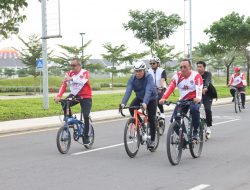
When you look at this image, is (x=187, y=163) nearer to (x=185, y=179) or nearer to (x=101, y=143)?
(x=185, y=179)

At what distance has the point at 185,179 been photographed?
23.9 ft

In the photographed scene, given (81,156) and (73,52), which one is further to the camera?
(73,52)

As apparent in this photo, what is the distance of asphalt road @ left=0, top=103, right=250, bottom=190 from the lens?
6945 millimetres

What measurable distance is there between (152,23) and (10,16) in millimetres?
32359

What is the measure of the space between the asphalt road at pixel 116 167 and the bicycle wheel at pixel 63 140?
0.44 feet

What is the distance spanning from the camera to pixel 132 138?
9.07 m

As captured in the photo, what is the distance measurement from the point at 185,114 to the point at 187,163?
2.78ft

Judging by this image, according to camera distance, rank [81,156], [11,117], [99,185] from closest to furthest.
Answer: [99,185] → [81,156] → [11,117]

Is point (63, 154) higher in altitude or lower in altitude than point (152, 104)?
lower

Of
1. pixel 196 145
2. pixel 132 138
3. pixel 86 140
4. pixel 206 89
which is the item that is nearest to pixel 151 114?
pixel 132 138

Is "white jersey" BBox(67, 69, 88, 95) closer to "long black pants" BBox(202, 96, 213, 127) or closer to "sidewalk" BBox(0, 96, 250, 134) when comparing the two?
"long black pants" BBox(202, 96, 213, 127)

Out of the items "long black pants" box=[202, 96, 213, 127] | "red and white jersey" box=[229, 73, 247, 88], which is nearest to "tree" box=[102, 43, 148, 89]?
"red and white jersey" box=[229, 73, 247, 88]

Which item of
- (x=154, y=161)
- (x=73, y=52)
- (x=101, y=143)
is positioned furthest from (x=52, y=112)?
(x=73, y=52)

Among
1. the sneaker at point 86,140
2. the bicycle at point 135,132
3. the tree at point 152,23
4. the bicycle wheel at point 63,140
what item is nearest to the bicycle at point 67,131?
the bicycle wheel at point 63,140
